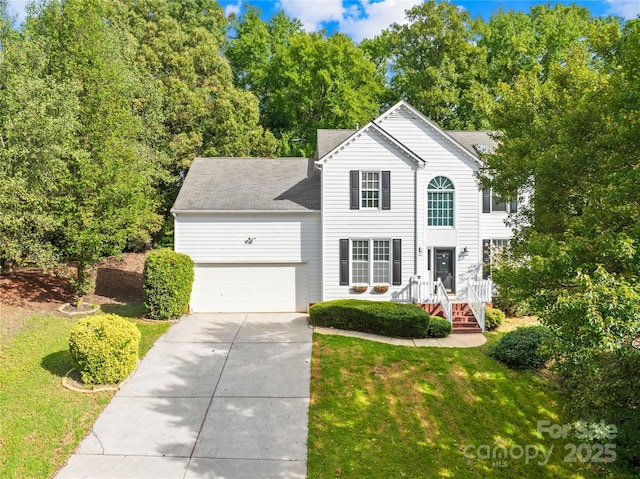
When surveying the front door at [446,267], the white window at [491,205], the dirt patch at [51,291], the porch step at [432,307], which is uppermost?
the white window at [491,205]

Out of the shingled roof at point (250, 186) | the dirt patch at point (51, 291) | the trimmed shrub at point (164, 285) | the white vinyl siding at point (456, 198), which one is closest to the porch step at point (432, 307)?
the white vinyl siding at point (456, 198)

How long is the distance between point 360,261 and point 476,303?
4917mm

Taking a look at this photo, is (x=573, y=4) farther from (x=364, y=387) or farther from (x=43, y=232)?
(x=43, y=232)

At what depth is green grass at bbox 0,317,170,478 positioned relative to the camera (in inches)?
306

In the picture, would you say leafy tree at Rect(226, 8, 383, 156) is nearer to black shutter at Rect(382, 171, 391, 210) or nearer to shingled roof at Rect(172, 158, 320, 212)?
shingled roof at Rect(172, 158, 320, 212)

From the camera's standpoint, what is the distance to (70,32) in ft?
49.6

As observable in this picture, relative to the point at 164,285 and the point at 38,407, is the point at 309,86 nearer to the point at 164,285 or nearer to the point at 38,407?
the point at 164,285

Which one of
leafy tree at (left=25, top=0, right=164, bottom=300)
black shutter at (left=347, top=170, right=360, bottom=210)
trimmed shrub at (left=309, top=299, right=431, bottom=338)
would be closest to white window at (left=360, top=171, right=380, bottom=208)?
black shutter at (left=347, top=170, right=360, bottom=210)

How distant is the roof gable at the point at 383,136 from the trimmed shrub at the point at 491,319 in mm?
6550

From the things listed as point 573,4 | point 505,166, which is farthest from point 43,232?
point 573,4

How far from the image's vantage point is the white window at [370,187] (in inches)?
672

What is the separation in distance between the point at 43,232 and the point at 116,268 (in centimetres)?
954

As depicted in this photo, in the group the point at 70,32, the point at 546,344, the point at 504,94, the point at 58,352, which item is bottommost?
the point at 58,352

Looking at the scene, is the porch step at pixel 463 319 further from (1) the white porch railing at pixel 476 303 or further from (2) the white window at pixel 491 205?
(2) the white window at pixel 491 205
